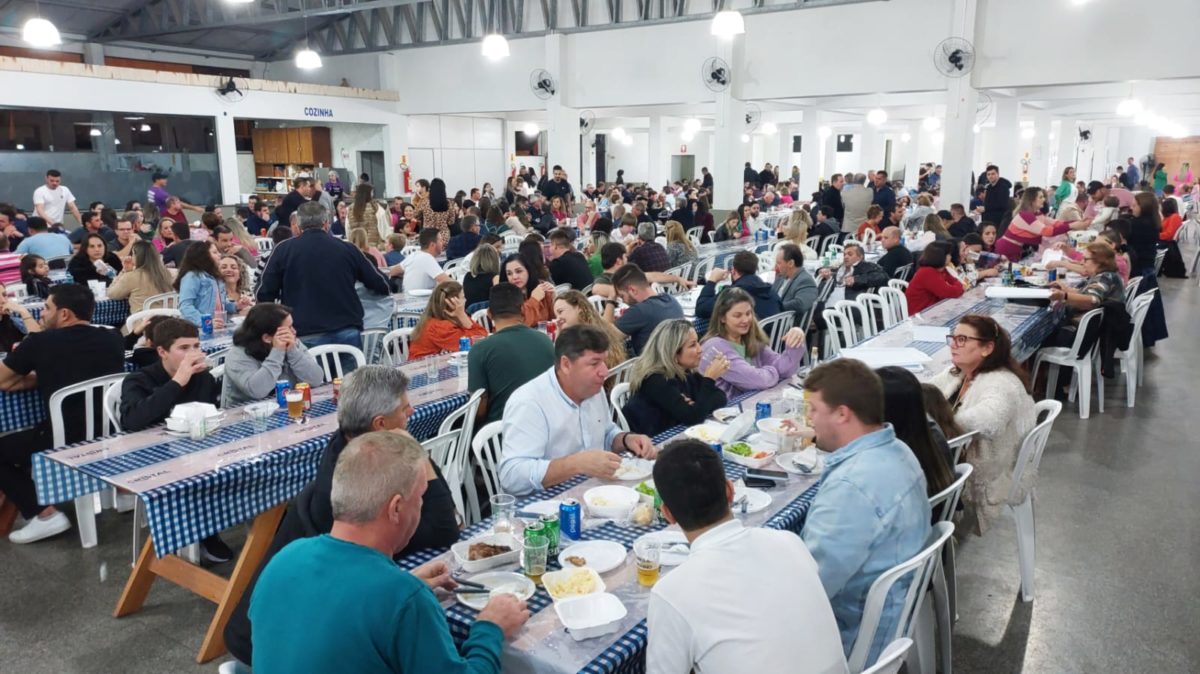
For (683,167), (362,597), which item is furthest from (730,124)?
(683,167)

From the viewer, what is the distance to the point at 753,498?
2.52m

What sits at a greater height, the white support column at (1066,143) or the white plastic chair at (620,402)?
the white support column at (1066,143)

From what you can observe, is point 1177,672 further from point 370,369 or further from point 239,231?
point 239,231

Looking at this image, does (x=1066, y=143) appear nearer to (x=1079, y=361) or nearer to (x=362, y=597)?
(x=1079, y=361)

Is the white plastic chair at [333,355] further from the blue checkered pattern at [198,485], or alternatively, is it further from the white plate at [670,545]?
the white plate at [670,545]

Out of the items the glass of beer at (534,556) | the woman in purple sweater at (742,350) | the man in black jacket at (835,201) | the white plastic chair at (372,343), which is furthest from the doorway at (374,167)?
the glass of beer at (534,556)

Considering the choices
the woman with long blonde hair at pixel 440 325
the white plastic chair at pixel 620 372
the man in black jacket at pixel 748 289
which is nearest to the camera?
the white plastic chair at pixel 620 372

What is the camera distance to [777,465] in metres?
2.83

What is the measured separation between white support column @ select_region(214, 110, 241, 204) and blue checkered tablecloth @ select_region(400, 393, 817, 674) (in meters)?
12.6

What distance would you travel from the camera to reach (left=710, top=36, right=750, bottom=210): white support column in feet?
39.5

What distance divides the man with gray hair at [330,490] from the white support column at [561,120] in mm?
11609

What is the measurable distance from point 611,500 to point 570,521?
230 mm

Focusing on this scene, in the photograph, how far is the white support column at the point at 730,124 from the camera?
39.5 ft

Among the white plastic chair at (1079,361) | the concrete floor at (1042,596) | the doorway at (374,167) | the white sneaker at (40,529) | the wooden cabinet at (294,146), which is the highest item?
the wooden cabinet at (294,146)
